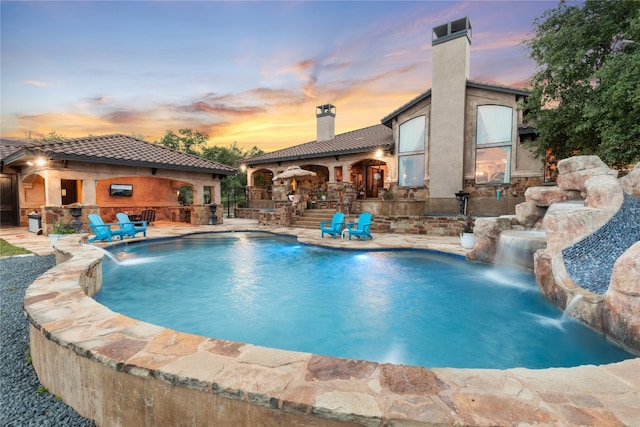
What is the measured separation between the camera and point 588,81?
9609 millimetres

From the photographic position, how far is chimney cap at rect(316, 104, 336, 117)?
20688 mm

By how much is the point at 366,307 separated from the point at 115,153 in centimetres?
1270

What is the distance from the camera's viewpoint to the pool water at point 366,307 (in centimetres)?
359

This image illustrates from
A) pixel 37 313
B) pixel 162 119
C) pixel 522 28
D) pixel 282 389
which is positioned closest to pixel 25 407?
pixel 37 313

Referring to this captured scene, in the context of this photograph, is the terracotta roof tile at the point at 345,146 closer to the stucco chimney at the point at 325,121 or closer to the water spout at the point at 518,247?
the stucco chimney at the point at 325,121

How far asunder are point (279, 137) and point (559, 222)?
25.9 m

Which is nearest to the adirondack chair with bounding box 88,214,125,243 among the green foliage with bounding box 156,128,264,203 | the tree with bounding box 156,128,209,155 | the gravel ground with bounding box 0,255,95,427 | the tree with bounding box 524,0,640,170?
the gravel ground with bounding box 0,255,95,427

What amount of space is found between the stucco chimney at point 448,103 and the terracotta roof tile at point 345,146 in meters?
2.86

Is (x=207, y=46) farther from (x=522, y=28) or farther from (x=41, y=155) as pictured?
(x=522, y=28)

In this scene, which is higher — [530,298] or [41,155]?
[41,155]

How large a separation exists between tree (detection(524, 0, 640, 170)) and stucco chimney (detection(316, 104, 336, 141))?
12.4m

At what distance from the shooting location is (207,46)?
1409cm

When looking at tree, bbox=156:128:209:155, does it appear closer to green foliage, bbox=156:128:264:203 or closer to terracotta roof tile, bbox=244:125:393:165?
green foliage, bbox=156:128:264:203

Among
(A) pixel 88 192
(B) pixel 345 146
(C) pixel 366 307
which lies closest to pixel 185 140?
(A) pixel 88 192
